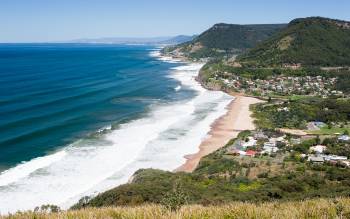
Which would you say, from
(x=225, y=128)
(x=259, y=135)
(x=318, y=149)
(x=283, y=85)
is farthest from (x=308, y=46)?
(x=318, y=149)

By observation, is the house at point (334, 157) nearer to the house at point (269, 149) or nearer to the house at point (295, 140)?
the house at point (269, 149)

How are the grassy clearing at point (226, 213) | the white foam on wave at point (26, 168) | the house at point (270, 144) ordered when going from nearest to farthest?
the grassy clearing at point (226, 213), the white foam on wave at point (26, 168), the house at point (270, 144)

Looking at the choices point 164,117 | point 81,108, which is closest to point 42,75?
point 81,108

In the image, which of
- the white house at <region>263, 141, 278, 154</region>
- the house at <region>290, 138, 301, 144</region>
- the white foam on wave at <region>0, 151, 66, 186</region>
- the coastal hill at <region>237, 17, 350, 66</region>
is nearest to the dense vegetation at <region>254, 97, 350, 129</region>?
the house at <region>290, 138, 301, 144</region>

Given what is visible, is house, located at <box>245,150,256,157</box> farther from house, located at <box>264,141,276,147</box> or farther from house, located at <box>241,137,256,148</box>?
house, located at <box>264,141,276,147</box>

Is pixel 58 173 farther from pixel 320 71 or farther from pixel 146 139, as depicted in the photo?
pixel 320 71

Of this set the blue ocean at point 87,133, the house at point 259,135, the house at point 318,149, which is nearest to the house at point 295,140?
the house at point 318,149

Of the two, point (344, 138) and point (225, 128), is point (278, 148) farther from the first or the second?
point (225, 128)
